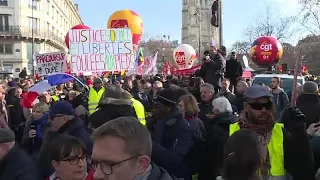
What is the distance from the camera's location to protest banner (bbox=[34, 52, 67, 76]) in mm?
11086

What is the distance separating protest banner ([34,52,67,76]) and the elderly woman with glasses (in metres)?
4.53

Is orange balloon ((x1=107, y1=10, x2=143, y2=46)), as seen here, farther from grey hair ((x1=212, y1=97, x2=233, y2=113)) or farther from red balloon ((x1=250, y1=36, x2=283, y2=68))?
grey hair ((x1=212, y1=97, x2=233, y2=113))

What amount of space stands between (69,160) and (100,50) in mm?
7153

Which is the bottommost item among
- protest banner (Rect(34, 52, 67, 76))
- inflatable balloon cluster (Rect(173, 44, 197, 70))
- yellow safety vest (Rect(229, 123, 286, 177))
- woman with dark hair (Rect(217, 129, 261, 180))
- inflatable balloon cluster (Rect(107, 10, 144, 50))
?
yellow safety vest (Rect(229, 123, 286, 177))

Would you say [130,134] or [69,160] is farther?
[69,160]

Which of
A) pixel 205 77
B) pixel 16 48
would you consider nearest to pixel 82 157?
pixel 205 77

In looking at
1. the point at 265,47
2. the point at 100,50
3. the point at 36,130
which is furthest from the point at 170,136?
the point at 265,47

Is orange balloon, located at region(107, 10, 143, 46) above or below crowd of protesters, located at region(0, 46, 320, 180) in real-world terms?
above

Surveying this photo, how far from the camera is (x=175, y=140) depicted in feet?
15.1

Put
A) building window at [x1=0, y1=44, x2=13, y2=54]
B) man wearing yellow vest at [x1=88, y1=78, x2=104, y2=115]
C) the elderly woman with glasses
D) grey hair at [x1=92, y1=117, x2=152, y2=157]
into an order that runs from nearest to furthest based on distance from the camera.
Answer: grey hair at [x1=92, y1=117, x2=152, y2=157] < the elderly woman with glasses < man wearing yellow vest at [x1=88, y1=78, x2=104, y2=115] < building window at [x1=0, y1=44, x2=13, y2=54]

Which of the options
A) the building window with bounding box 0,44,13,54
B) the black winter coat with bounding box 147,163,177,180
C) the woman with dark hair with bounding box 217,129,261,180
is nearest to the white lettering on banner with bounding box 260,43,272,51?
the woman with dark hair with bounding box 217,129,261,180

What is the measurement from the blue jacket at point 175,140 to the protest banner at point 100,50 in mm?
5883

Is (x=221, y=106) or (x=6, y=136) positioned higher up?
(x=221, y=106)

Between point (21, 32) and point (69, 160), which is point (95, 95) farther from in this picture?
point (21, 32)
